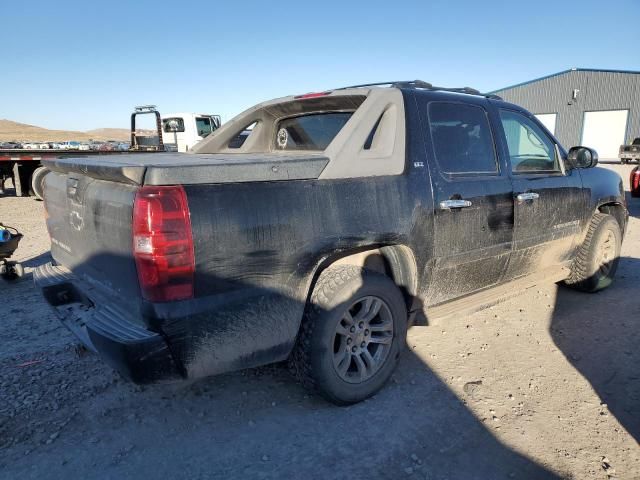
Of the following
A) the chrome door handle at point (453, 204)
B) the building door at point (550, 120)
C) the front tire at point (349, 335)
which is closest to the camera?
the front tire at point (349, 335)

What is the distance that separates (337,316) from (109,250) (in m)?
1.28

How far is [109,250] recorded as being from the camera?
237cm

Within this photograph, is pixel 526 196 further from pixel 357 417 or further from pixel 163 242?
pixel 163 242

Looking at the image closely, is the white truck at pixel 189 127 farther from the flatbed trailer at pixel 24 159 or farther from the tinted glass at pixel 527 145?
the tinted glass at pixel 527 145

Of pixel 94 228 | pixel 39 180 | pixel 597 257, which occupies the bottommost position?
pixel 597 257

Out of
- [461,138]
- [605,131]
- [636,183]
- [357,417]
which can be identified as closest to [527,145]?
[461,138]

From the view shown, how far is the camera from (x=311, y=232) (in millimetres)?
2465

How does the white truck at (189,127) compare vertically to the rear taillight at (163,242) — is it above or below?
above

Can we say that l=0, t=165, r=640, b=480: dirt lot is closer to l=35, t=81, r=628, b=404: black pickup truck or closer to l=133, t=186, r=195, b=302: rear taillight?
l=35, t=81, r=628, b=404: black pickup truck

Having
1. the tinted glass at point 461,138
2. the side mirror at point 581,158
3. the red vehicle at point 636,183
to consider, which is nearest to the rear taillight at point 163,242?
the tinted glass at point 461,138

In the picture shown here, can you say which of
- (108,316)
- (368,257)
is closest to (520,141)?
(368,257)

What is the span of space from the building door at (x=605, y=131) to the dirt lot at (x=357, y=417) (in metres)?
32.9

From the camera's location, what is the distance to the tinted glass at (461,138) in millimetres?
3188

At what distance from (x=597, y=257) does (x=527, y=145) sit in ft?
5.21
